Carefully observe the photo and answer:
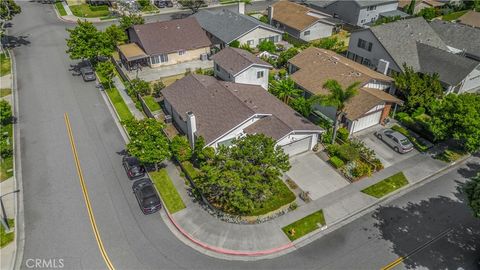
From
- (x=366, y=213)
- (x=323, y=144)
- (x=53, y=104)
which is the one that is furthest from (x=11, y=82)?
(x=366, y=213)

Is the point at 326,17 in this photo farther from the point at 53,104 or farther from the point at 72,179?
the point at 72,179

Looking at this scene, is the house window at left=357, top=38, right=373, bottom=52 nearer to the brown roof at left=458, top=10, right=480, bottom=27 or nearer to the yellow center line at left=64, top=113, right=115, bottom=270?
the brown roof at left=458, top=10, right=480, bottom=27

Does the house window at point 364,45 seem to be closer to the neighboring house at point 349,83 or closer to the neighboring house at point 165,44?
the neighboring house at point 349,83

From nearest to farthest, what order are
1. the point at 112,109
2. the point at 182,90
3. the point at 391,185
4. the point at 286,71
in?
1. the point at 391,185
2. the point at 182,90
3. the point at 112,109
4. the point at 286,71

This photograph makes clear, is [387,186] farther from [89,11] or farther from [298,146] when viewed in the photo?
[89,11]

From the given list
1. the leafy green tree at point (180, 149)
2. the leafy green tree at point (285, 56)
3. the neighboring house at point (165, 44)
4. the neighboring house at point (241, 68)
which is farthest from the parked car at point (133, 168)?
the leafy green tree at point (285, 56)

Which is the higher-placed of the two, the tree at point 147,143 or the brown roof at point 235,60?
the brown roof at point 235,60

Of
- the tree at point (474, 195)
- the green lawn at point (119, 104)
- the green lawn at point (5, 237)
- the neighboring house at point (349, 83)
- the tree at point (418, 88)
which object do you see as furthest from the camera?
the green lawn at point (119, 104)
